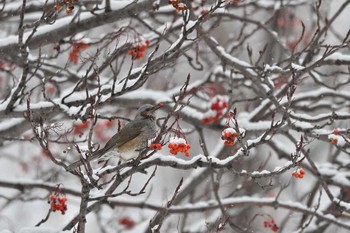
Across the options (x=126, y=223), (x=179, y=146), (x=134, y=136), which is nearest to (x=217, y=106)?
(x=134, y=136)

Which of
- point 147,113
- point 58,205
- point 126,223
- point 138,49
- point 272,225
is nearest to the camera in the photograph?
point 58,205

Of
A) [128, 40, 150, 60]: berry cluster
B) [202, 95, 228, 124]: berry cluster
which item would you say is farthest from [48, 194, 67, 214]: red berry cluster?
[202, 95, 228, 124]: berry cluster

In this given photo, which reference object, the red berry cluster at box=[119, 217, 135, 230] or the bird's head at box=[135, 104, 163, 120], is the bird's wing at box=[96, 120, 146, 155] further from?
the red berry cluster at box=[119, 217, 135, 230]

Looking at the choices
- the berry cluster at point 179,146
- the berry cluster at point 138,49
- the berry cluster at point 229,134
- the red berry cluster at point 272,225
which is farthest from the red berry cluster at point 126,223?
the berry cluster at point 229,134

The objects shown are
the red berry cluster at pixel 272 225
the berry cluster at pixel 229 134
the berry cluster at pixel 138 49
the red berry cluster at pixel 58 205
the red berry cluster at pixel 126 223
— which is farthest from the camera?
the red berry cluster at pixel 126 223

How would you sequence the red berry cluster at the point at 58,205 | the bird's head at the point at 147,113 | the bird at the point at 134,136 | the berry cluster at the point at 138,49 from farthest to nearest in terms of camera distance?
1. the berry cluster at the point at 138,49
2. the bird's head at the point at 147,113
3. the bird at the point at 134,136
4. the red berry cluster at the point at 58,205

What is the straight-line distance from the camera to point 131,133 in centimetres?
497

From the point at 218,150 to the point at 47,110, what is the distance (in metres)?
3.37

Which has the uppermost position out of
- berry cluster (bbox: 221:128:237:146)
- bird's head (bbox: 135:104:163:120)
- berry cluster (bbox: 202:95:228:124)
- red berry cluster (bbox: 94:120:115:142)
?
red berry cluster (bbox: 94:120:115:142)

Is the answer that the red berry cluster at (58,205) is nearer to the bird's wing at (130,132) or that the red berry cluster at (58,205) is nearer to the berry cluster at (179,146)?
the bird's wing at (130,132)

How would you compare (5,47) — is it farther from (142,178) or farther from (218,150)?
(142,178)

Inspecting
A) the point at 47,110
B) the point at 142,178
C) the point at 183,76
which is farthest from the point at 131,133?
the point at 142,178

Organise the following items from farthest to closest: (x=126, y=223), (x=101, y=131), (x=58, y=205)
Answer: (x=101, y=131)
(x=126, y=223)
(x=58, y=205)

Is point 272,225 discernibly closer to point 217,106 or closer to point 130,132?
point 217,106
